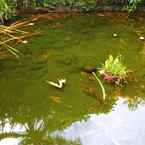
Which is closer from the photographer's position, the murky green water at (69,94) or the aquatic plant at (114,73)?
the murky green water at (69,94)

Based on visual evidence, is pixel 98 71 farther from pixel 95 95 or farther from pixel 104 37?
pixel 104 37

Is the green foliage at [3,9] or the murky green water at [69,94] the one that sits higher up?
the green foliage at [3,9]

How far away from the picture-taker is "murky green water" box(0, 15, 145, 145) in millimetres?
3684

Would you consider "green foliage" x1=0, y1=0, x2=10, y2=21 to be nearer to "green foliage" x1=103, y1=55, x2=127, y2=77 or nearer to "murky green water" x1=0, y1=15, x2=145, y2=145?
"murky green water" x1=0, y1=15, x2=145, y2=145

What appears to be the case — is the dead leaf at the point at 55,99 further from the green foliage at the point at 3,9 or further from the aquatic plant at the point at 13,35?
the green foliage at the point at 3,9

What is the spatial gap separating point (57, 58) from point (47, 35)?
70 cm

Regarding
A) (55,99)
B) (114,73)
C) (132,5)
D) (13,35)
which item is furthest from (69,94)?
(132,5)

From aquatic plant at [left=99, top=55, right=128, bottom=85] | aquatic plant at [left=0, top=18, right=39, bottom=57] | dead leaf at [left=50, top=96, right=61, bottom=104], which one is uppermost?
aquatic plant at [left=0, top=18, right=39, bottom=57]

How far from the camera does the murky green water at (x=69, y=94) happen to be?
3.68 meters

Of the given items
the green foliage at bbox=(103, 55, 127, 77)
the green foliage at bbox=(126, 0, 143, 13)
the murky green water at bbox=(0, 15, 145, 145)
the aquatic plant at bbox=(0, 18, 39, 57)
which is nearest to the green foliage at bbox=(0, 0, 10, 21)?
the aquatic plant at bbox=(0, 18, 39, 57)

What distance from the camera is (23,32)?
18.0 feet

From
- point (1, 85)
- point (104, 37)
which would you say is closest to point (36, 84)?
point (1, 85)

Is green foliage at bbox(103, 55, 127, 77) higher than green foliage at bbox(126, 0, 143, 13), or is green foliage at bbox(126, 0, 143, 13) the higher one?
green foliage at bbox(126, 0, 143, 13)

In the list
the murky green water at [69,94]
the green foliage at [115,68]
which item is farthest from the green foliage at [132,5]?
the green foliage at [115,68]
